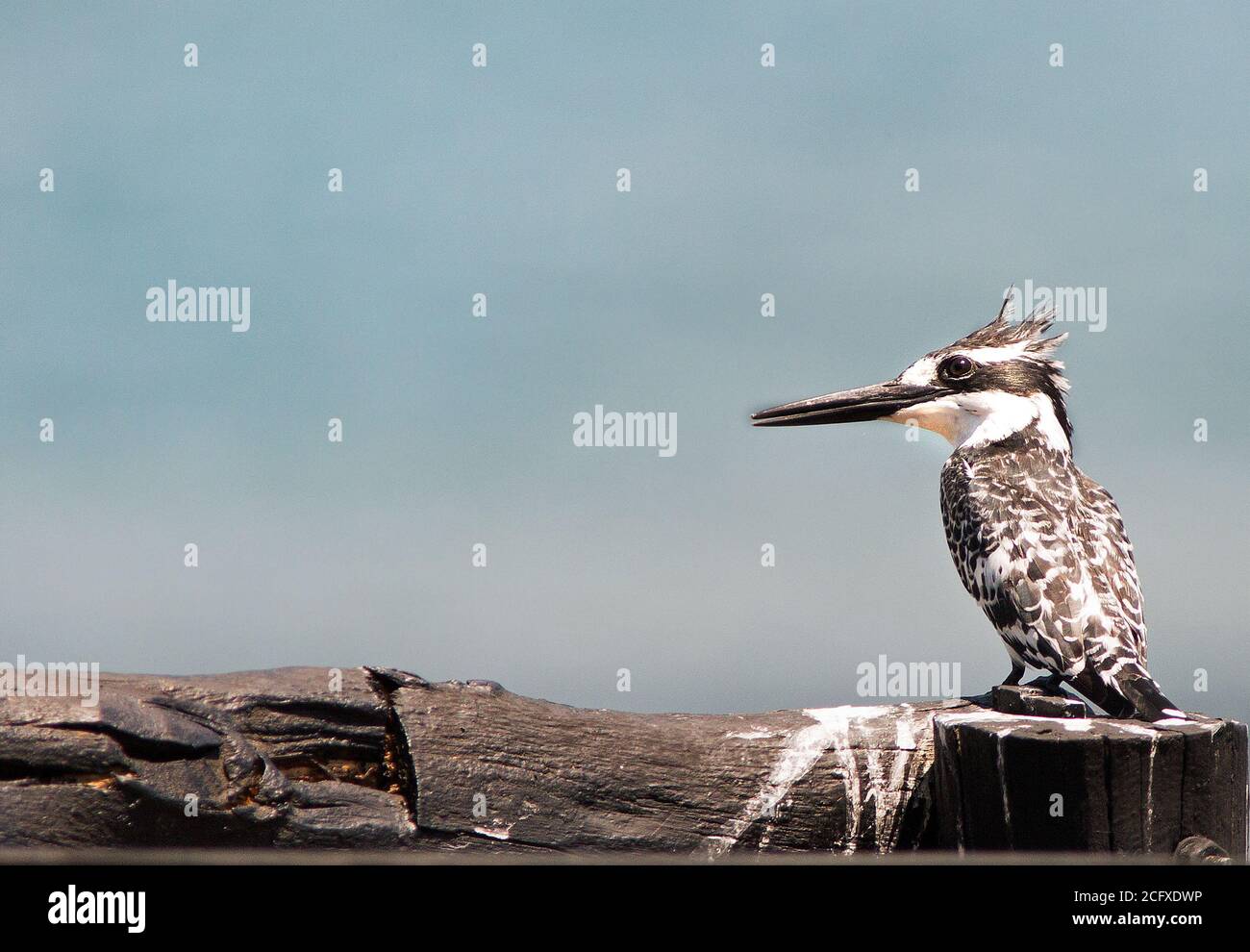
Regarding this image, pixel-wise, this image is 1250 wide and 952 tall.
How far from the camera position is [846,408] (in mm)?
6984

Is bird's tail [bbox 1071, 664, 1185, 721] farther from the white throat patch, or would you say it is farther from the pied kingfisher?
the white throat patch

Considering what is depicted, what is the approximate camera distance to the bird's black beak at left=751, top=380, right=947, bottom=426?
693 centimetres

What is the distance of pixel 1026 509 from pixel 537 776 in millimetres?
3243

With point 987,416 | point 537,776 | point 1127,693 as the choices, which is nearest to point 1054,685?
point 1127,693

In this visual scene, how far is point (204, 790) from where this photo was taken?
11.5 feet

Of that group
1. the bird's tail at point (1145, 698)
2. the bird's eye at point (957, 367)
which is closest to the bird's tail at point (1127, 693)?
the bird's tail at point (1145, 698)

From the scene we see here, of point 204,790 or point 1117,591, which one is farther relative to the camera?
point 1117,591

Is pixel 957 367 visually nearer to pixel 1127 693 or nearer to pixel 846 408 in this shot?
pixel 846 408

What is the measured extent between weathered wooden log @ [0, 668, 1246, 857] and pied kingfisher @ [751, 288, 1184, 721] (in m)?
0.66

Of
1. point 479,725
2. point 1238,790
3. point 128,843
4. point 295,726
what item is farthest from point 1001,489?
point 128,843

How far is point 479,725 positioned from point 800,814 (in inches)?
47.4

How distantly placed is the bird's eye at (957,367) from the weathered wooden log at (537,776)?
2.91 m

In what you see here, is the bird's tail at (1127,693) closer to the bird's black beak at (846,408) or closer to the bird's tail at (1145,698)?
the bird's tail at (1145,698)
